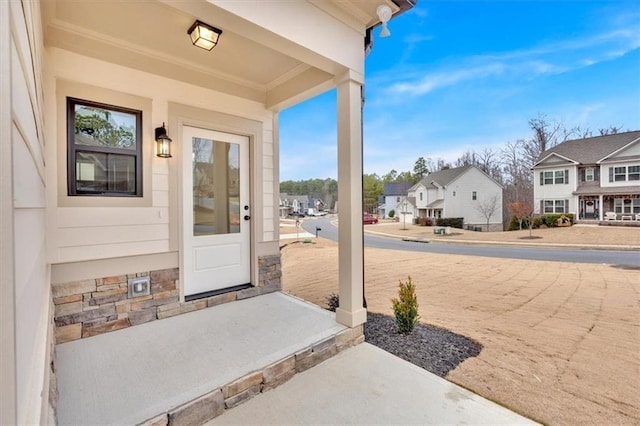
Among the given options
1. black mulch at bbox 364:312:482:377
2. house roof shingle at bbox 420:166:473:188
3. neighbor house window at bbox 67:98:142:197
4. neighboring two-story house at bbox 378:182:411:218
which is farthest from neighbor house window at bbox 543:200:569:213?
neighbor house window at bbox 67:98:142:197

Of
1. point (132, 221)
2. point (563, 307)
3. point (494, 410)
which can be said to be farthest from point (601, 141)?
point (132, 221)

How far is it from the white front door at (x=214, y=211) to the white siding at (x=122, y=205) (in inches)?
8.4

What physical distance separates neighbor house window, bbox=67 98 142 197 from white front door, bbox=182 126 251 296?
1.76 feet

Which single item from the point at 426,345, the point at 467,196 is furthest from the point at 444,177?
the point at 426,345

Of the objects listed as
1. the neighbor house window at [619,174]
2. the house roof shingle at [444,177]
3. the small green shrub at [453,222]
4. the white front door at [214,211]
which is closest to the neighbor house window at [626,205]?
the neighbor house window at [619,174]

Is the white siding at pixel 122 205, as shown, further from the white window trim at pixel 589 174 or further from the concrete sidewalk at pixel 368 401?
the white window trim at pixel 589 174

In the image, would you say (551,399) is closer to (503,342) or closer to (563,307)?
(503,342)

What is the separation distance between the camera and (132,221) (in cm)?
310

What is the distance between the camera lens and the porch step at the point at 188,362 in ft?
6.14

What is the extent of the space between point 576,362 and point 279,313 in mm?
3144

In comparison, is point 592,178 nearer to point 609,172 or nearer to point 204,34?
point 609,172

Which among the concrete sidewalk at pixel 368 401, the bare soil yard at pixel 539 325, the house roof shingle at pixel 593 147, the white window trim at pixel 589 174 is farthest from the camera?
the white window trim at pixel 589 174

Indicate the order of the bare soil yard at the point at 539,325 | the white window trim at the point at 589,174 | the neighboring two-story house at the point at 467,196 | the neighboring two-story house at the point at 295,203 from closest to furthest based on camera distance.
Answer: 1. the bare soil yard at the point at 539,325
2. the white window trim at the point at 589,174
3. the neighboring two-story house at the point at 467,196
4. the neighboring two-story house at the point at 295,203

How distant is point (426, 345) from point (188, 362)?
242cm
